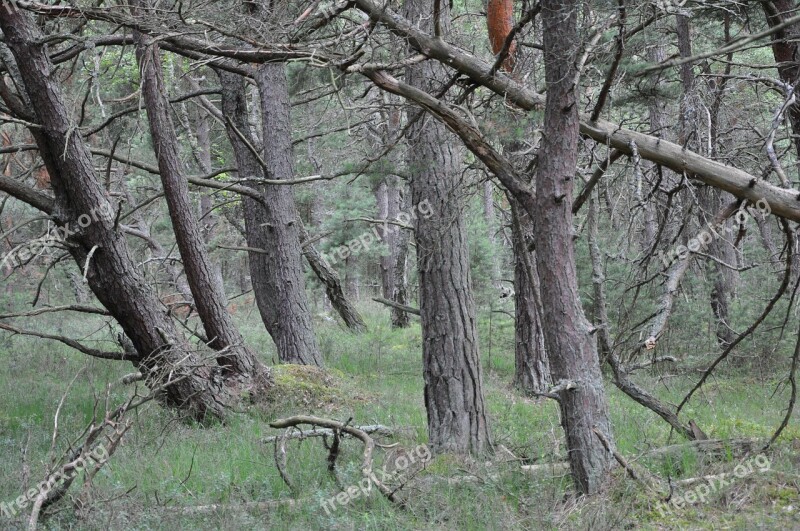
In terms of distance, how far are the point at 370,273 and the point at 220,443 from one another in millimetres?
28428

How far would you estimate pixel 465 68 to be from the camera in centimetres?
588

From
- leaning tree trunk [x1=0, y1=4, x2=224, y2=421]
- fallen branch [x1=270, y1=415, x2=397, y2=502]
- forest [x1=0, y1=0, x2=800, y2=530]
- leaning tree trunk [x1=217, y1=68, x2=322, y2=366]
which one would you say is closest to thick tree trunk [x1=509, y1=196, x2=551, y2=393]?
forest [x1=0, y1=0, x2=800, y2=530]

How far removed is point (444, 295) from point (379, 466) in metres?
1.71

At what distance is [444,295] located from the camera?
715cm

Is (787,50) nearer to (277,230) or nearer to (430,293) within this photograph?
(430,293)

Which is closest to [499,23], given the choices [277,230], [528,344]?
[277,230]

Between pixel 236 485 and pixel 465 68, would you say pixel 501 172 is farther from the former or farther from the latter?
pixel 236 485

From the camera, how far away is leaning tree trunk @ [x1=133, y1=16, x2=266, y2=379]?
29.3ft

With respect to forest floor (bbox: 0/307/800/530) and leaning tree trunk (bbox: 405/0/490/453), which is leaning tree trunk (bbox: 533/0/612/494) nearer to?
forest floor (bbox: 0/307/800/530)

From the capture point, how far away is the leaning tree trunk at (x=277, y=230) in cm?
1132

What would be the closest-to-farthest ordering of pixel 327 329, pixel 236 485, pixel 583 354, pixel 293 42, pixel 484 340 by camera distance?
pixel 583 354 → pixel 293 42 → pixel 236 485 → pixel 484 340 → pixel 327 329

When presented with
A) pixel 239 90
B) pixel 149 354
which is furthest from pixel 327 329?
pixel 149 354

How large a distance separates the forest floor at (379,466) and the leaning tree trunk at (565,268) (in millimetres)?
404

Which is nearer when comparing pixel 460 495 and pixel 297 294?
pixel 460 495
